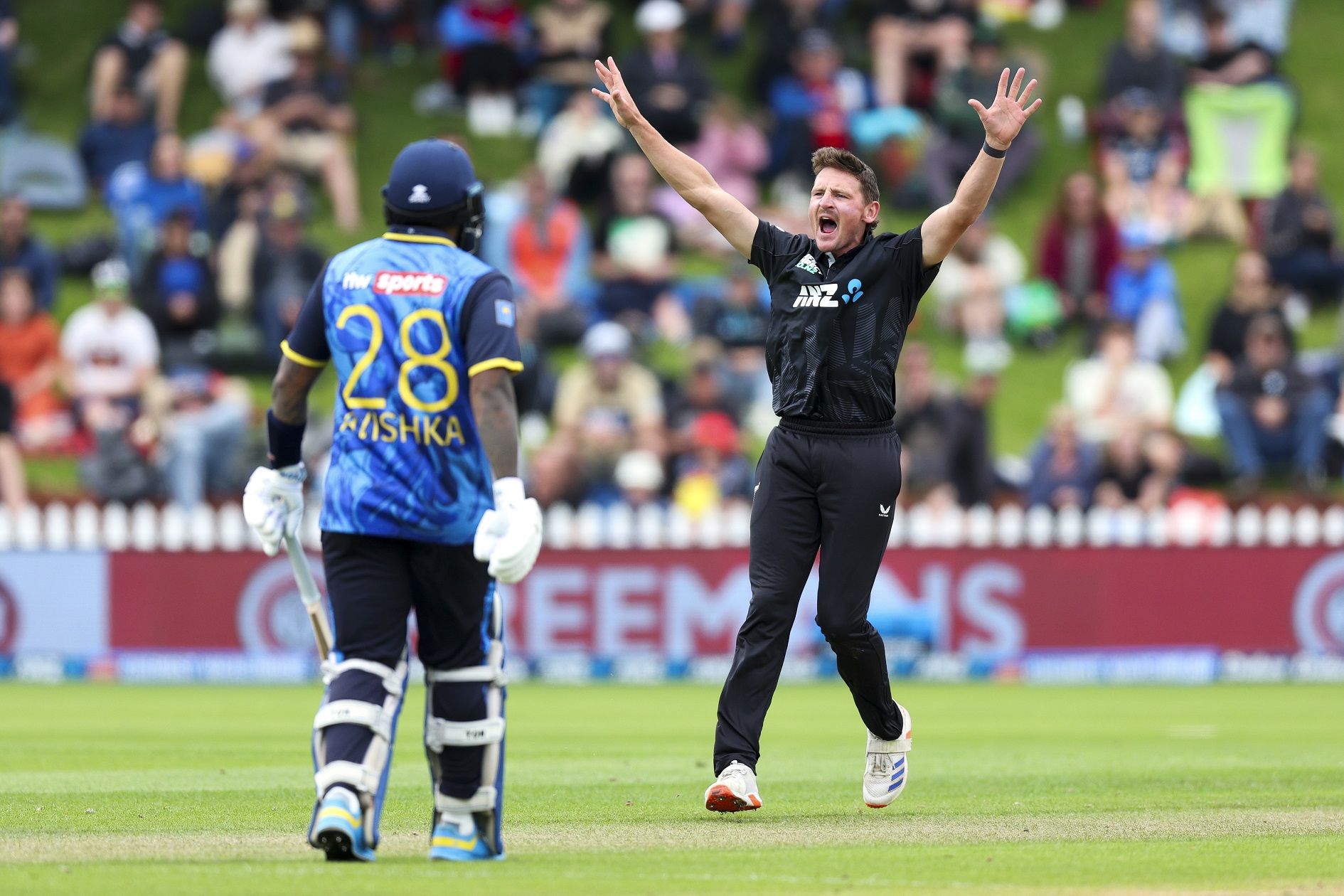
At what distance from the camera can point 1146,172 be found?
74.3 feet

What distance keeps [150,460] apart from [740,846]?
12.4 meters

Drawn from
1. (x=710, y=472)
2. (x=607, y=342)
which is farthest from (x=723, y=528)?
(x=607, y=342)

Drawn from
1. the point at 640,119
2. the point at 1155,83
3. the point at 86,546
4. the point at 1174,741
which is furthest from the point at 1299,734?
the point at 1155,83

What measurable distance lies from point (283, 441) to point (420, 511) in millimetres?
676

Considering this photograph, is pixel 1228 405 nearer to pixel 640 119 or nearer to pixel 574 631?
pixel 574 631

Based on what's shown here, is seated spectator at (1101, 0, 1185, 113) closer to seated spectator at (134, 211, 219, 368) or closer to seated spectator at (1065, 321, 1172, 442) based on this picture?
seated spectator at (1065, 321, 1172, 442)

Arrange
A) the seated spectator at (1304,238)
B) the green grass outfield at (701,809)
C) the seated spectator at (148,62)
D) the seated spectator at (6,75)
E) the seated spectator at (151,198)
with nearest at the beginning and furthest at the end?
the green grass outfield at (701,809)
the seated spectator at (151,198)
the seated spectator at (1304,238)
the seated spectator at (148,62)
the seated spectator at (6,75)

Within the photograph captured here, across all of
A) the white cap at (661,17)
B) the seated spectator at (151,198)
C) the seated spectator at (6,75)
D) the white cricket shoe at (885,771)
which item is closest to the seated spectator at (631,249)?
the white cap at (661,17)

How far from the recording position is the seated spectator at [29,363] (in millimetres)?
18969

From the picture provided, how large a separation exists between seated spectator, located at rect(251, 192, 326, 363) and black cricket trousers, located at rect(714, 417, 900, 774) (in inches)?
491

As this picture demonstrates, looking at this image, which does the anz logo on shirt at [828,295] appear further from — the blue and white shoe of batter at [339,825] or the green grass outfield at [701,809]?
the blue and white shoe of batter at [339,825]

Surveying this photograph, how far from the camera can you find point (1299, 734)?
11.9 meters

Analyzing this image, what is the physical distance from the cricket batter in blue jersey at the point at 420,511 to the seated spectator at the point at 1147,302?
15.6 metres

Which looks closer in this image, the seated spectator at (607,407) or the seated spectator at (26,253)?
the seated spectator at (607,407)
